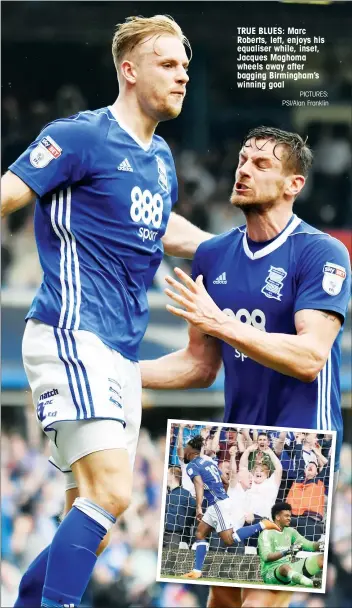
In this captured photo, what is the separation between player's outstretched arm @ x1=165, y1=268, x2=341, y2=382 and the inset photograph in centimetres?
23

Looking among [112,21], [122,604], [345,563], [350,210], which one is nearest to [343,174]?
[350,210]

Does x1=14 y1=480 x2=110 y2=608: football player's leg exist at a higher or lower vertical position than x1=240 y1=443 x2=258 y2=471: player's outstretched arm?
lower

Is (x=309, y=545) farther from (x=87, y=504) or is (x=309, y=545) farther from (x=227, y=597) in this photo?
(x=87, y=504)

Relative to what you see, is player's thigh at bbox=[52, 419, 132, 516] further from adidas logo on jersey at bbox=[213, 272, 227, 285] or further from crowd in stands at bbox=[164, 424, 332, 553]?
adidas logo on jersey at bbox=[213, 272, 227, 285]

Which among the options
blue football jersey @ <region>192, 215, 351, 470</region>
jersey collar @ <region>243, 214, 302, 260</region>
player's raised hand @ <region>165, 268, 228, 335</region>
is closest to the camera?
player's raised hand @ <region>165, 268, 228, 335</region>

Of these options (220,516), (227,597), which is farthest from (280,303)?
(227,597)

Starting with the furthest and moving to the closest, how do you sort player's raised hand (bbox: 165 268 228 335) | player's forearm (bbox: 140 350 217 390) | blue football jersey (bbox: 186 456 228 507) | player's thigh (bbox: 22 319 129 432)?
player's forearm (bbox: 140 350 217 390) → blue football jersey (bbox: 186 456 228 507) → player's raised hand (bbox: 165 268 228 335) → player's thigh (bbox: 22 319 129 432)

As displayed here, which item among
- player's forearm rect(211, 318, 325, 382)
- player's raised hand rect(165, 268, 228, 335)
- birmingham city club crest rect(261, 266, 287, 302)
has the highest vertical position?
birmingham city club crest rect(261, 266, 287, 302)

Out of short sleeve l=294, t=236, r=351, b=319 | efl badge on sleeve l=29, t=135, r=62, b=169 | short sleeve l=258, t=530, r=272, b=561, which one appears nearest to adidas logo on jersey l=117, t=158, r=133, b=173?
efl badge on sleeve l=29, t=135, r=62, b=169

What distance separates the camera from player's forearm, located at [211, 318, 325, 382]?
12.8 feet

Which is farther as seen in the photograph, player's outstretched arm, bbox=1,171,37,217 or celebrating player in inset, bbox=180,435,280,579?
celebrating player in inset, bbox=180,435,280,579

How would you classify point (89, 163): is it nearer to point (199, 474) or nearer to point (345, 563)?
point (199, 474)

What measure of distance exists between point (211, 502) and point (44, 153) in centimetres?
130

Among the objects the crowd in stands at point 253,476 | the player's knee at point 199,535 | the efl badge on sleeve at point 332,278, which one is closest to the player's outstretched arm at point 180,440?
the crowd in stands at point 253,476
